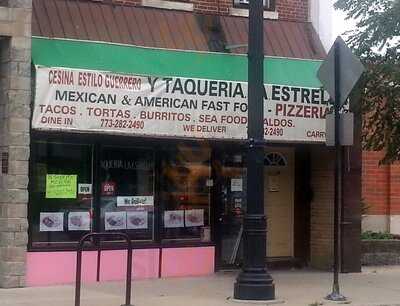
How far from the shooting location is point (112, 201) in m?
12.4

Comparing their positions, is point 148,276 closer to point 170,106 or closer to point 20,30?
point 170,106

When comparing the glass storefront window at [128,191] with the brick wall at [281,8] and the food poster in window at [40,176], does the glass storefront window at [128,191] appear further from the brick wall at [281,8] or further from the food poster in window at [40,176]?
the brick wall at [281,8]

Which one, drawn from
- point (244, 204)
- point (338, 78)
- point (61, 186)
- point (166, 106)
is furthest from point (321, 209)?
point (61, 186)

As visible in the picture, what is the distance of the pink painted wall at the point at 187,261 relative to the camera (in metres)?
12.6

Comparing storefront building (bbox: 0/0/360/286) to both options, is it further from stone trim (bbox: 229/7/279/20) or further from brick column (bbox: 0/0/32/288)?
brick column (bbox: 0/0/32/288)

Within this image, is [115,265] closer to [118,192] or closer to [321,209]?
[118,192]

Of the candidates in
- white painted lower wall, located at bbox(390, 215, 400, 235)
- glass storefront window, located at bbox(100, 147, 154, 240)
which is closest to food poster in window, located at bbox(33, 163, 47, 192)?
glass storefront window, located at bbox(100, 147, 154, 240)

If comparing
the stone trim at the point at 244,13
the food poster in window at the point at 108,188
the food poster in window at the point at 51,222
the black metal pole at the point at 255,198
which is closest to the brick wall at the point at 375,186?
the stone trim at the point at 244,13

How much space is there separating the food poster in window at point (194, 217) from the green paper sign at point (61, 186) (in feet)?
6.94

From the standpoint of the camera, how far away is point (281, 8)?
556 inches

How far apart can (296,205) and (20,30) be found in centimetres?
626

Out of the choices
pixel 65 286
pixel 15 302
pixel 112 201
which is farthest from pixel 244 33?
pixel 15 302

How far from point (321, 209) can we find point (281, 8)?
3.83 meters

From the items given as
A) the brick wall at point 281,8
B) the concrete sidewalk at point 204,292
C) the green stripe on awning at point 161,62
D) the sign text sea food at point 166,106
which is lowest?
the concrete sidewalk at point 204,292
